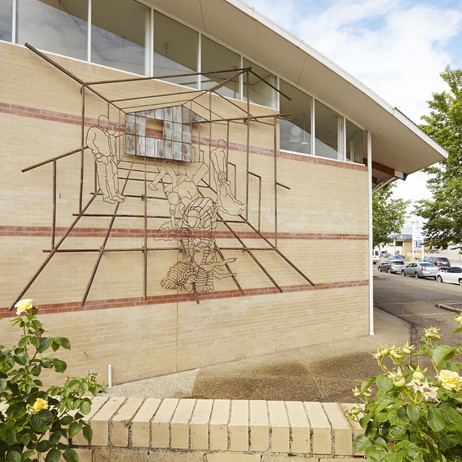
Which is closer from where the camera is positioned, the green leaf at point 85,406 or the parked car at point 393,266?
the green leaf at point 85,406

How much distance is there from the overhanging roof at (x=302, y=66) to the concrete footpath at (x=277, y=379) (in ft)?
19.9

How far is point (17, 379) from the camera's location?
1227 mm

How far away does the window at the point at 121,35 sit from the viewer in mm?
5980

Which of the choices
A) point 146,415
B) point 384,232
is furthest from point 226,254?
point 384,232

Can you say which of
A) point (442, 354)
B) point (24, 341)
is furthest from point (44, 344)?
point (442, 354)

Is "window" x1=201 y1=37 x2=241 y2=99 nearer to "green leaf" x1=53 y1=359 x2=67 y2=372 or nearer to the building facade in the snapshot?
the building facade

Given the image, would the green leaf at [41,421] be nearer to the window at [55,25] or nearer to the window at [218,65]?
the window at [55,25]

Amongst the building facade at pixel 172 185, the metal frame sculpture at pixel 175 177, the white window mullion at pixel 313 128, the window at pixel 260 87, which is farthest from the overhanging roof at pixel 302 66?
the metal frame sculpture at pixel 175 177

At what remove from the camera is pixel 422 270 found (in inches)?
985

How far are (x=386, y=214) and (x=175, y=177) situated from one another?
1043 inches

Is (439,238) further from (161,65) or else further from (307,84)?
(161,65)

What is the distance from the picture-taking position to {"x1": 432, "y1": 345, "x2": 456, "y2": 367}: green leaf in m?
1.12

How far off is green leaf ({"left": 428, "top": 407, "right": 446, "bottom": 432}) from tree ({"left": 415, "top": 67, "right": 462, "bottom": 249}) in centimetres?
1801

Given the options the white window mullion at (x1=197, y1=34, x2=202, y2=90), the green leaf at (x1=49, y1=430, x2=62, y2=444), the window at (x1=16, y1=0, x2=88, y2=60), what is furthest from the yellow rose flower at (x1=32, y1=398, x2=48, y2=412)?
the white window mullion at (x1=197, y1=34, x2=202, y2=90)
